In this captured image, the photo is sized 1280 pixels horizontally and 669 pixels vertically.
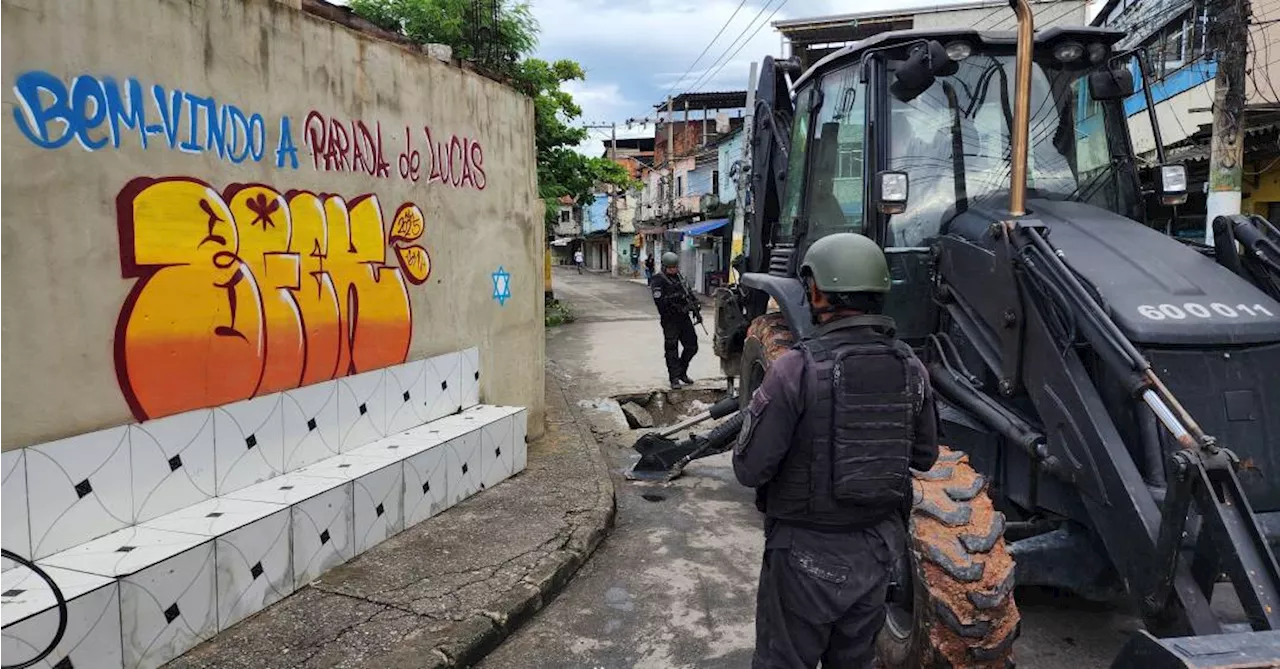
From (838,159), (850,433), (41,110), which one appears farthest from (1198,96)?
(41,110)

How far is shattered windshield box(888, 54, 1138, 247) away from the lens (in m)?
4.07

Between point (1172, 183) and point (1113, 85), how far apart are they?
600 mm

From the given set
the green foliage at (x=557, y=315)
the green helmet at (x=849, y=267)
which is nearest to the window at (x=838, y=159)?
the green helmet at (x=849, y=267)

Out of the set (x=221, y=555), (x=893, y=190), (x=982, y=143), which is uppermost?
(x=982, y=143)

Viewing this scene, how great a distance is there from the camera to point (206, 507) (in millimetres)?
3879

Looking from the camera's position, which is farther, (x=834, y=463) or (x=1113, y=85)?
(x=1113, y=85)

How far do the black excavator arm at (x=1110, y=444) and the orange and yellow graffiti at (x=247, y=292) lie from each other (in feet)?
11.7

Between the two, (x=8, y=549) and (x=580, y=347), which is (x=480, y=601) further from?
(x=580, y=347)

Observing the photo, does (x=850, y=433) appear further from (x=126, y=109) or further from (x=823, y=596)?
(x=126, y=109)

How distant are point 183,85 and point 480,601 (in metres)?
2.95

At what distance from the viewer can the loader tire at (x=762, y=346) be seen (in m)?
4.85

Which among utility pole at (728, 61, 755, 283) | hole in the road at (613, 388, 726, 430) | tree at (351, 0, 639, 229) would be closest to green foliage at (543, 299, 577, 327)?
tree at (351, 0, 639, 229)

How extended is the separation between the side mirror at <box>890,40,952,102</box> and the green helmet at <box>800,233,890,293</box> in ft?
5.88

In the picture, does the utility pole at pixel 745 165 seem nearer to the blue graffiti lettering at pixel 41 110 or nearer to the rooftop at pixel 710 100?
the blue graffiti lettering at pixel 41 110
